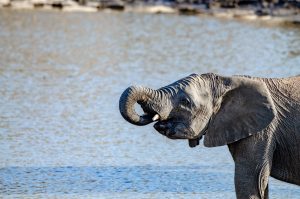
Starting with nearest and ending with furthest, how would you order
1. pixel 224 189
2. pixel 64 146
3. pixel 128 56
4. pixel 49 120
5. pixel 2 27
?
pixel 224 189, pixel 64 146, pixel 49 120, pixel 128 56, pixel 2 27

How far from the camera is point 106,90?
19.3m

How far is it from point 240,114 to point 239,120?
5 cm

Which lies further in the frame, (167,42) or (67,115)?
(167,42)

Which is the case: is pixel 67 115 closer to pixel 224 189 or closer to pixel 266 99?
pixel 224 189

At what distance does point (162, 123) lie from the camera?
29.7 feet

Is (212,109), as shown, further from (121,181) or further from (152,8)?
(152,8)

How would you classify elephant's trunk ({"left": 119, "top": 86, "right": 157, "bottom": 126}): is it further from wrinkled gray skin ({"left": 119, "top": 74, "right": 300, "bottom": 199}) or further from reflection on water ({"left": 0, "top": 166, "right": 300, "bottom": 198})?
reflection on water ({"left": 0, "top": 166, "right": 300, "bottom": 198})

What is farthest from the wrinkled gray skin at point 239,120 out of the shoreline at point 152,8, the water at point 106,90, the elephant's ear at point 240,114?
the shoreline at point 152,8

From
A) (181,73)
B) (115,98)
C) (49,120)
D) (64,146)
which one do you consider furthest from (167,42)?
(64,146)

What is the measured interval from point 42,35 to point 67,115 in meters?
12.8

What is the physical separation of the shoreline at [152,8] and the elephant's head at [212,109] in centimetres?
2518

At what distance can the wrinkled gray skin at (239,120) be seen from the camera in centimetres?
905

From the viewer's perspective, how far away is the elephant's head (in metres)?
9.02

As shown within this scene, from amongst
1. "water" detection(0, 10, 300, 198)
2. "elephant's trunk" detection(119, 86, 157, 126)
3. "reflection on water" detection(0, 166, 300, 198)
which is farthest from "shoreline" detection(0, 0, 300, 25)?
"elephant's trunk" detection(119, 86, 157, 126)
